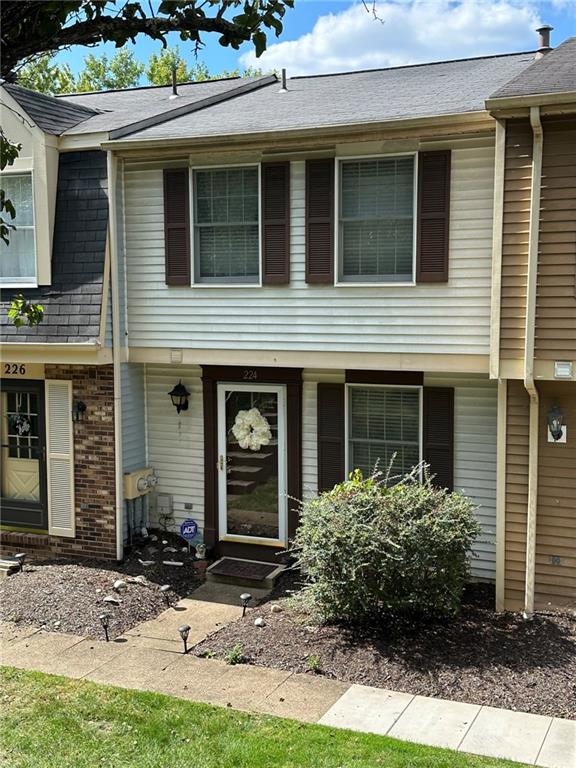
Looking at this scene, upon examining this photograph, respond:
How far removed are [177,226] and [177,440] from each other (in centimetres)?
266

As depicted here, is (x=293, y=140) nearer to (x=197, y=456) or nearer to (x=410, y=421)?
(x=410, y=421)

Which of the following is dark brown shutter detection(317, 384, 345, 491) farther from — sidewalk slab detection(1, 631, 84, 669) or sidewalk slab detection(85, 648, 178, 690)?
sidewalk slab detection(1, 631, 84, 669)

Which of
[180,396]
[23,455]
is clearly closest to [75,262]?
[180,396]

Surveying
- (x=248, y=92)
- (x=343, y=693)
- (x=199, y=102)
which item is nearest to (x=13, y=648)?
(x=343, y=693)

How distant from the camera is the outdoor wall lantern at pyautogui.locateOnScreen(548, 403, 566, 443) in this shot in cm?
734

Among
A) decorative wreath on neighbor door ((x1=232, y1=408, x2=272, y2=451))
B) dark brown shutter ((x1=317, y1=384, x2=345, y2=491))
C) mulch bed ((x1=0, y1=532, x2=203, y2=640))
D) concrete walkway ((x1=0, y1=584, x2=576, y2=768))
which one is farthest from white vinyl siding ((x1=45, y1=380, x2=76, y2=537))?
dark brown shutter ((x1=317, y1=384, x2=345, y2=491))

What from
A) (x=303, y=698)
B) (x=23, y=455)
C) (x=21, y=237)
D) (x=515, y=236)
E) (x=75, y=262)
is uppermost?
(x=21, y=237)

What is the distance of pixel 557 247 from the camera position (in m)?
7.10

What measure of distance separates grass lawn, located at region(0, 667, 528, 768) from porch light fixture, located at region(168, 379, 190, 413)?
14.1 feet

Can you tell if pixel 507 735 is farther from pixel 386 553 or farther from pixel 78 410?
pixel 78 410

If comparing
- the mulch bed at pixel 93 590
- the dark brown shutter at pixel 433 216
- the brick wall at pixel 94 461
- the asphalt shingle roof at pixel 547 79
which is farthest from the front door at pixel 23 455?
the asphalt shingle roof at pixel 547 79

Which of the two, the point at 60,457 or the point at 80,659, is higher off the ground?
the point at 60,457

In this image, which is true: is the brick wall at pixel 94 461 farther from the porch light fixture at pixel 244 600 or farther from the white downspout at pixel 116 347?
the porch light fixture at pixel 244 600

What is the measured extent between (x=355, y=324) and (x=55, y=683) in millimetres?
4526
